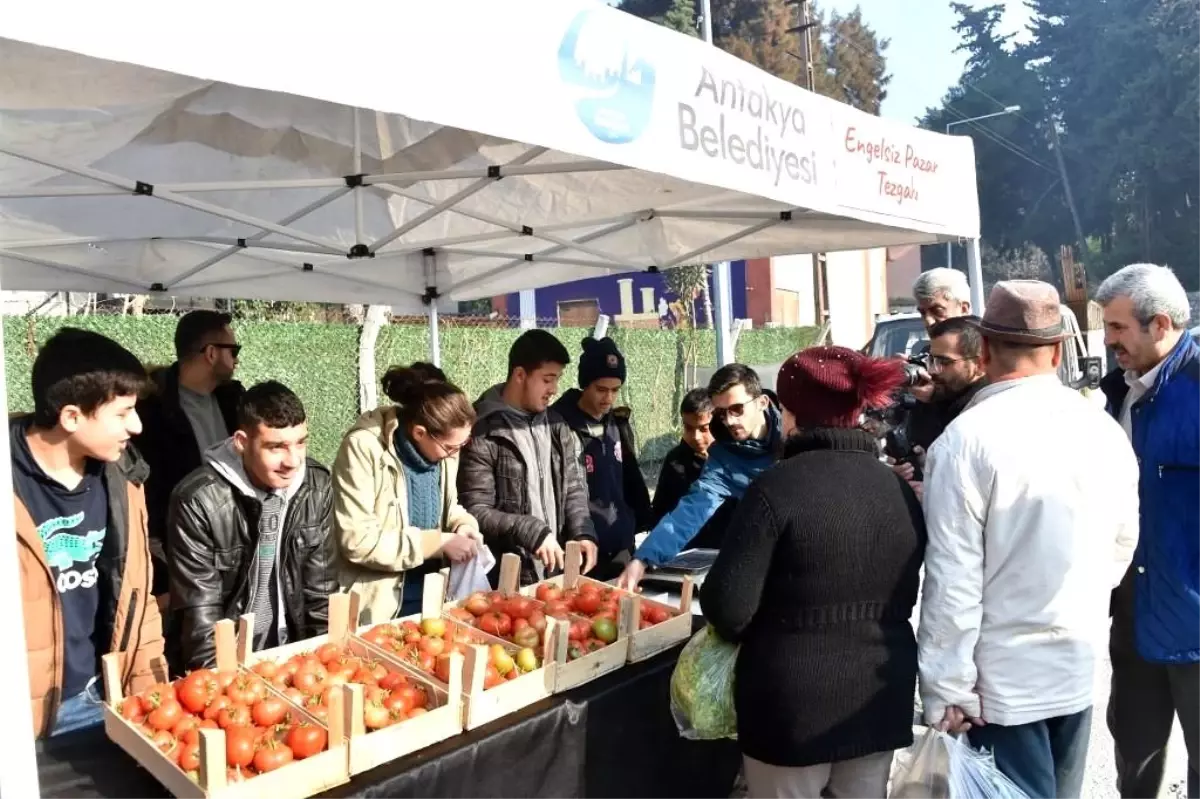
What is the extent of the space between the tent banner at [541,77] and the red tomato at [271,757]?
4.39 ft

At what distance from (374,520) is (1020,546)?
2.01m

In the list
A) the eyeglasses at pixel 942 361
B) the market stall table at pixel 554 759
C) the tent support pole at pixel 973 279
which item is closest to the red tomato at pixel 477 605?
the market stall table at pixel 554 759

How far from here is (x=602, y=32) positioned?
87.7 inches

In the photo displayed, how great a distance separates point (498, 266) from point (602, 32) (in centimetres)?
314

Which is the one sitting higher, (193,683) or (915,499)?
(915,499)

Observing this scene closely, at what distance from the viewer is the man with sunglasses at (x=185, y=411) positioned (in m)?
3.69

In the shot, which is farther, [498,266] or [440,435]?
[498,266]

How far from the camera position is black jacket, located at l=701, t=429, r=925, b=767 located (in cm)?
190

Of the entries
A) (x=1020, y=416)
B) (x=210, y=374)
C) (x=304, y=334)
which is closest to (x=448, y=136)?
(x=210, y=374)

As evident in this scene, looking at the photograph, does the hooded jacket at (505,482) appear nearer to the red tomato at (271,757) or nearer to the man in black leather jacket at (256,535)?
the man in black leather jacket at (256,535)

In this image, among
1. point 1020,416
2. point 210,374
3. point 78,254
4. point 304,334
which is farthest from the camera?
point 304,334

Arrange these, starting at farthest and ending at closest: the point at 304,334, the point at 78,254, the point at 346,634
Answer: the point at 304,334 → the point at 78,254 → the point at 346,634

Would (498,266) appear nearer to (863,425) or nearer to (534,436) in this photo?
(534,436)

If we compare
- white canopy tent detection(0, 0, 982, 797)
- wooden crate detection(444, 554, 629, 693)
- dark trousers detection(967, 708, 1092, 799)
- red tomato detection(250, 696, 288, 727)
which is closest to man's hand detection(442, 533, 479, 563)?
wooden crate detection(444, 554, 629, 693)
